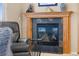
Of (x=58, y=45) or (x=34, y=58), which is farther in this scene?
(x=58, y=45)

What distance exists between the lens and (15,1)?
1074 mm

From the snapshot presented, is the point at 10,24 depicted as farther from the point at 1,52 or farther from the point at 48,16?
the point at 48,16

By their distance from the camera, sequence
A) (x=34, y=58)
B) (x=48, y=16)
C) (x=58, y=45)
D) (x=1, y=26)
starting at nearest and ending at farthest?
(x=34, y=58), (x=1, y=26), (x=58, y=45), (x=48, y=16)

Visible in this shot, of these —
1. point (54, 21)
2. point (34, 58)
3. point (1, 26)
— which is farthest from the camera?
point (54, 21)

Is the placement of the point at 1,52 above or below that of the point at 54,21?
below

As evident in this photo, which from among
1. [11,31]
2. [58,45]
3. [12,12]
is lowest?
[58,45]

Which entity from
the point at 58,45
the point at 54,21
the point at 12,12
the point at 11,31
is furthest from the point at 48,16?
the point at 11,31

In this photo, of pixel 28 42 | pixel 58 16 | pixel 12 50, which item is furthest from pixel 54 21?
pixel 12 50

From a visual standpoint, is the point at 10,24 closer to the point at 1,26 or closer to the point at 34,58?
the point at 1,26

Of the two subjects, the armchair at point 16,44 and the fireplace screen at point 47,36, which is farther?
the fireplace screen at point 47,36

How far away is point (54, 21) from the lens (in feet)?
12.3

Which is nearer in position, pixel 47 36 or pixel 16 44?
pixel 16 44

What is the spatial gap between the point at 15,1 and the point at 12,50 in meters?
0.37

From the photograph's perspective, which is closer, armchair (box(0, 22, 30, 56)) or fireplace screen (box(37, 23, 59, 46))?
armchair (box(0, 22, 30, 56))
